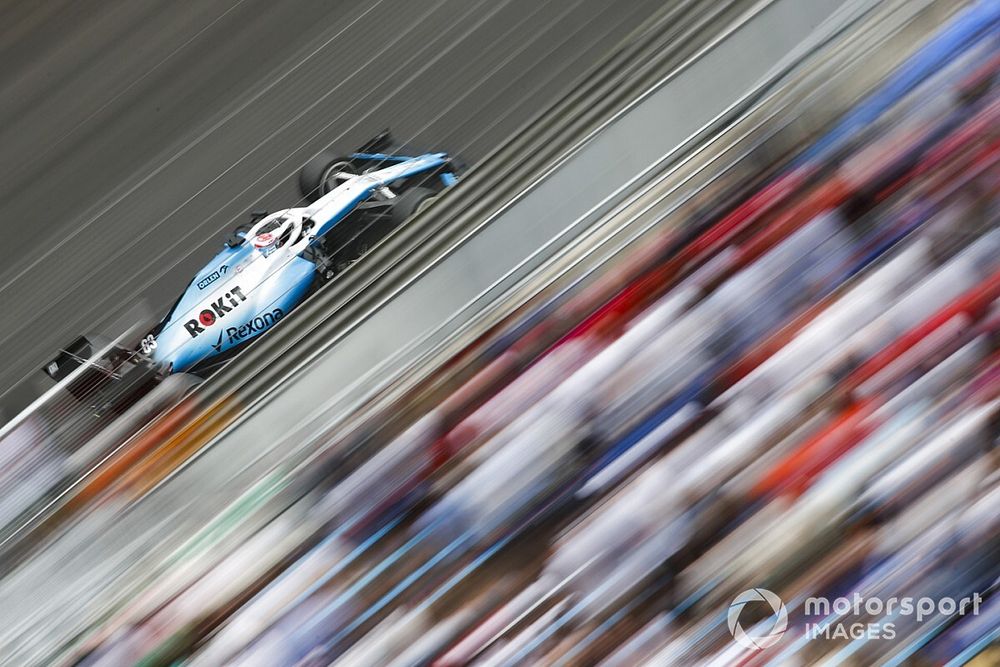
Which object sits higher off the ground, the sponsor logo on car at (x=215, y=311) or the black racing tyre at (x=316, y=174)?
the black racing tyre at (x=316, y=174)

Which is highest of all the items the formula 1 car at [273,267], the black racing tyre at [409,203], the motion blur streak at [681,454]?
the formula 1 car at [273,267]

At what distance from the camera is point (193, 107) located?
3430mm

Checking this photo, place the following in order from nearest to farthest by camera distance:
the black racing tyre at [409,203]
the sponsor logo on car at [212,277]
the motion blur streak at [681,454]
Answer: the motion blur streak at [681,454]
the black racing tyre at [409,203]
the sponsor logo on car at [212,277]

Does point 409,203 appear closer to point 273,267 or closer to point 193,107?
point 273,267

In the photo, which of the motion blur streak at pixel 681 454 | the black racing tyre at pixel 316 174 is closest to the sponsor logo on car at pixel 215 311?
the black racing tyre at pixel 316 174

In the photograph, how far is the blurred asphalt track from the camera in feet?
10.2

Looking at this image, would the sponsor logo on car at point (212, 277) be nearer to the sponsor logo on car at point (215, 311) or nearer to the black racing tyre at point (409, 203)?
the sponsor logo on car at point (215, 311)

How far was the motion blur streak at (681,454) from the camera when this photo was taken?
2.02m

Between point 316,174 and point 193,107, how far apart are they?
60cm

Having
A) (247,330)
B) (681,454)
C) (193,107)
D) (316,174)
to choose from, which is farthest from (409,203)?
(681,454)

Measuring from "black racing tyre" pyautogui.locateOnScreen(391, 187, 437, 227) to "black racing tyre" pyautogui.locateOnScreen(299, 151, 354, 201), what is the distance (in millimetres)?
246

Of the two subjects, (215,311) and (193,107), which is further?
(193,107)

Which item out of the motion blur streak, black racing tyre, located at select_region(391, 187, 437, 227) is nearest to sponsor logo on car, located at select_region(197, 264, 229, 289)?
black racing tyre, located at select_region(391, 187, 437, 227)

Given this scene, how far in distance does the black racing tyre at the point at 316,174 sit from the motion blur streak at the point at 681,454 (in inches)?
38.8
